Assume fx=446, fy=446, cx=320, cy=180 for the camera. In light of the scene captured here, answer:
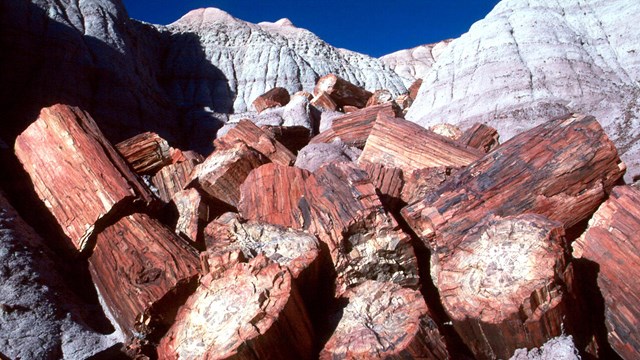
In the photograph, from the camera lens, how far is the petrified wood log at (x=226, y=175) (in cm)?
307

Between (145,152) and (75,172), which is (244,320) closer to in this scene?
(75,172)

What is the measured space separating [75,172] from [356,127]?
221cm

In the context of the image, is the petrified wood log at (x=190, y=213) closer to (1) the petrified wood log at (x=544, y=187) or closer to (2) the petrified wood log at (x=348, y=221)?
(2) the petrified wood log at (x=348, y=221)

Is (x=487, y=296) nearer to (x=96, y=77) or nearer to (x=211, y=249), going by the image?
(x=211, y=249)

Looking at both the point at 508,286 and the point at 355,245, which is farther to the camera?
the point at 355,245

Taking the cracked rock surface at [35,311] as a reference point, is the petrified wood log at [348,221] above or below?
below

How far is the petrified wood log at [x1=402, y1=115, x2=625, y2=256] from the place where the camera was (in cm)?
234

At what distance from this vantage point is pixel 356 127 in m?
3.92

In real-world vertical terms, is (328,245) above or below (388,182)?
below

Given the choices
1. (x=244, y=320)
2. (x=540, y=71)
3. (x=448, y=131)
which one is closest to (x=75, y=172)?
(x=244, y=320)

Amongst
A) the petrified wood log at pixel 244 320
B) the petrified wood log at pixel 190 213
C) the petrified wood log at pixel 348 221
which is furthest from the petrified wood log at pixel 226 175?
the petrified wood log at pixel 244 320

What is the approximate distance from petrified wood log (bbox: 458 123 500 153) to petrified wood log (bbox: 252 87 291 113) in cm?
425

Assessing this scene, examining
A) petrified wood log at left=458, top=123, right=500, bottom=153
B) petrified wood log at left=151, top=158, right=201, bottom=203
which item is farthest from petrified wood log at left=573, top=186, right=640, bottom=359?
petrified wood log at left=151, top=158, right=201, bottom=203

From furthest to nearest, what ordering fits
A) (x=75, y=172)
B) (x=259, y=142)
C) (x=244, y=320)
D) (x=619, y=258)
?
(x=259, y=142) < (x=75, y=172) < (x=619, y=258) < (x=244, y=320)
